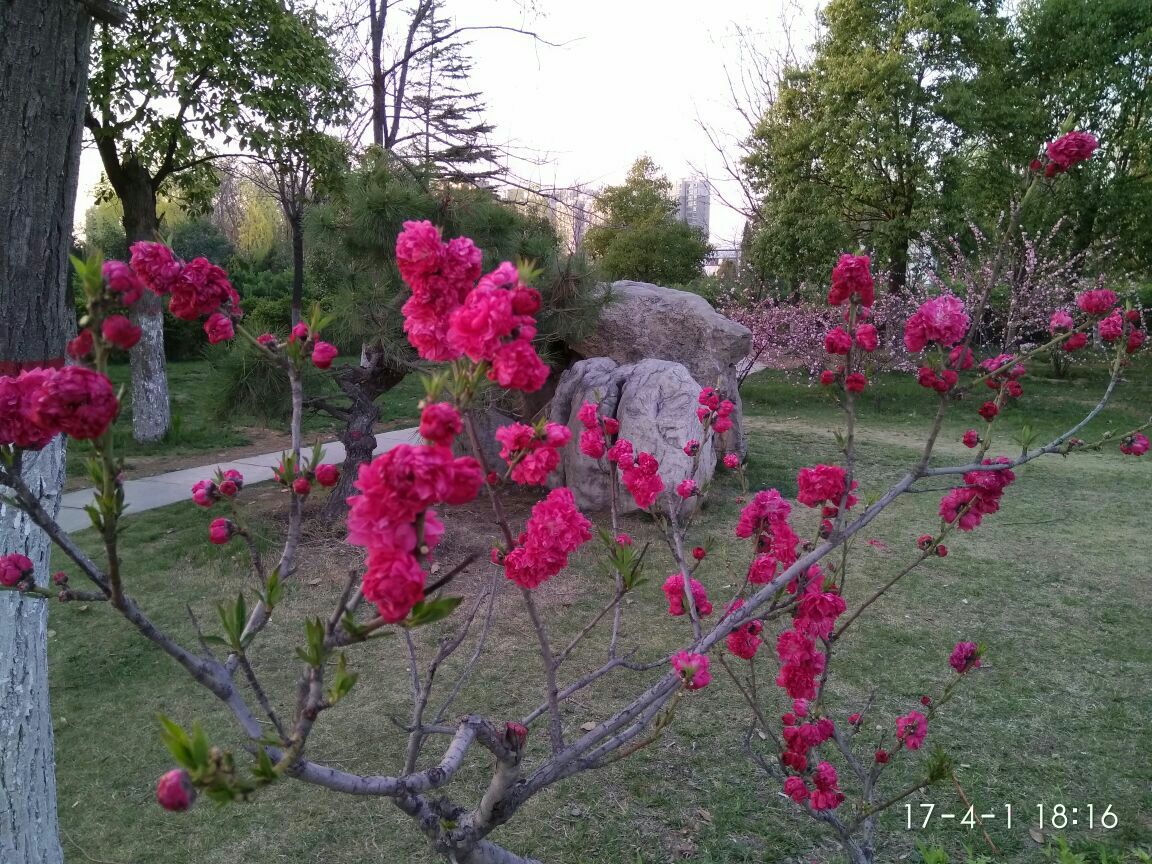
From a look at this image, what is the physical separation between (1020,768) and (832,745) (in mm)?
668

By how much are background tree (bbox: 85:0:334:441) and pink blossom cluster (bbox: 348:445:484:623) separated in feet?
21.3

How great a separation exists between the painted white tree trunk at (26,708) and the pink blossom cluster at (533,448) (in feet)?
4.75

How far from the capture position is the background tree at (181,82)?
20.7 feet

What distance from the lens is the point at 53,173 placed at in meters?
1.94

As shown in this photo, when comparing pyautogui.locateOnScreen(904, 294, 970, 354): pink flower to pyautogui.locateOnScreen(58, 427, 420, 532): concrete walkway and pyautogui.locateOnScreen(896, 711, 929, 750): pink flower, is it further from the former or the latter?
pyautogui.locateOnScreen(58, 427, 420, 532): concrete walkway

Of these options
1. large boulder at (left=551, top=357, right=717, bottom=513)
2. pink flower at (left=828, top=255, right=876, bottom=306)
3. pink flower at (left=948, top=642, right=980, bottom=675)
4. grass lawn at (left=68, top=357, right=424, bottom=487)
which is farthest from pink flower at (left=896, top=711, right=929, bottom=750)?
grass lawn at (left=68, top=357, right=424, bottom=487)

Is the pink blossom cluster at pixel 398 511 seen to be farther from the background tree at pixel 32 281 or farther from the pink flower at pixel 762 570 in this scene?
the background tree at pixel 32 281

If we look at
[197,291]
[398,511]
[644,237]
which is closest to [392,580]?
[398,511]

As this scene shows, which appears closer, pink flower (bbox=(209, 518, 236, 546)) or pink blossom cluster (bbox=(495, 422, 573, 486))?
pink blossom cluster (bbox=(495, 422, 573, 486))

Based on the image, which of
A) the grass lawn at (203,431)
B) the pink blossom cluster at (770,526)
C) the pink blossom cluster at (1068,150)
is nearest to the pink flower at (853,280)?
the pink blossom cluster at (1068,150)

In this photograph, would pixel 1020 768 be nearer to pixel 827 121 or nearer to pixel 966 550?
pixel 966 550

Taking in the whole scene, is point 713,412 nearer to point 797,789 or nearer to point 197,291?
point 797,789

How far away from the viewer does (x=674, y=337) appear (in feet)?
23.4

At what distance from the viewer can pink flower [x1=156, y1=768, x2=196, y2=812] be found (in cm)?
76
